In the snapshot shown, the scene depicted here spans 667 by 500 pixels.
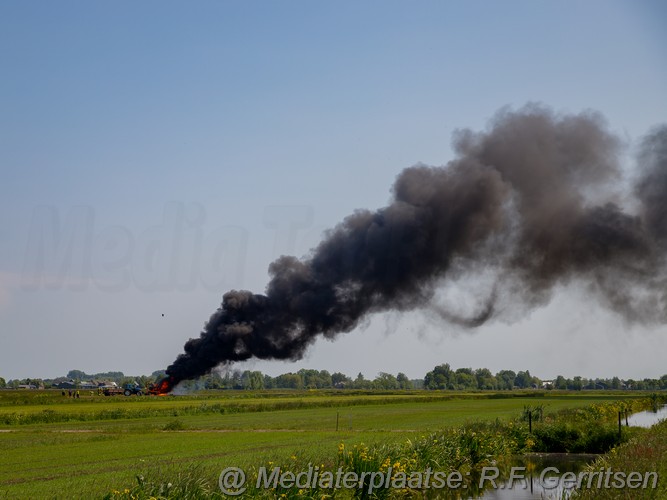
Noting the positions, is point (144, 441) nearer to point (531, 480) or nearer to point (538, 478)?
point (531, 480)

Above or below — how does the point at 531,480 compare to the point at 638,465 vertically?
below

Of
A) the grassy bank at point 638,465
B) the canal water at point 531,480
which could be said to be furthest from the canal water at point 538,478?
the grassy bank at point 638,465

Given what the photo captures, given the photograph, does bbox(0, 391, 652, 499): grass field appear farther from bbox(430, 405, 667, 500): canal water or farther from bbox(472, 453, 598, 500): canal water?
bbox(472, 453, 598, 500): canal water

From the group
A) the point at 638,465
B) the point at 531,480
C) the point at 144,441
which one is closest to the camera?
the point at 638,465

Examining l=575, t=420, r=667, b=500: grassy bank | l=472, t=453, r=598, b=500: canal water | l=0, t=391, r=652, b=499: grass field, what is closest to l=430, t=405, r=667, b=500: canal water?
l=472, t=453, r=598, b=500: canal water

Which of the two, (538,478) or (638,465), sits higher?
(638,465)

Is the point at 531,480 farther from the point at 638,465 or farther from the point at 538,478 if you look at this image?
the point at 638,465

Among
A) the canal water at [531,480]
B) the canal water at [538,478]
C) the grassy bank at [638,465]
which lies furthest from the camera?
the canal water at [531,480]

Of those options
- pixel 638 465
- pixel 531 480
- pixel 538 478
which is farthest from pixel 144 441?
pixel 638 465

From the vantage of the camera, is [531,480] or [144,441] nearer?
[531,480]

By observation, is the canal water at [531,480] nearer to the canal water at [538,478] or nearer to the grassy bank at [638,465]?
the canal water at [538,478]

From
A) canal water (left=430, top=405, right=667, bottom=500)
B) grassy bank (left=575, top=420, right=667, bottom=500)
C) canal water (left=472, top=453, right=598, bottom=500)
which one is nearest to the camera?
grassy bank (left=575, top=420, right=667, bottom=500)

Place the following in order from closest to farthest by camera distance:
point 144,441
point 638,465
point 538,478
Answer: point 638,465, point 538,478, point 144,441

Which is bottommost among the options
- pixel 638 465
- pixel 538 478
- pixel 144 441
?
pixel 538 478
